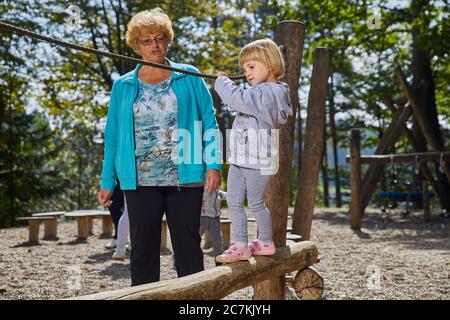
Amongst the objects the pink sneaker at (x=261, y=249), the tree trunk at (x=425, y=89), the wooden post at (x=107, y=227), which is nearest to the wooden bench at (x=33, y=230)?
the wooden post at (x=107, y=227)

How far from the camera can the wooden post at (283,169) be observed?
3.59 metres

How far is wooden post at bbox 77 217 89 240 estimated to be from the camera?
32.3 feet

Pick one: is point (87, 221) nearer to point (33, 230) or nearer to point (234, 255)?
point (33, 230)

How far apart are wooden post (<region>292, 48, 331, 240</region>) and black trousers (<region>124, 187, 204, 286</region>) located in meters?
2.27

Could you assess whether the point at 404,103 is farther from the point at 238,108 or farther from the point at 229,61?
the point at 238,108

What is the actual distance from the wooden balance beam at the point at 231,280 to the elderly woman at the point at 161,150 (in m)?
0.28

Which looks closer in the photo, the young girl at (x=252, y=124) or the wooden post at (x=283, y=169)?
the young girl at (x=252, y=124)

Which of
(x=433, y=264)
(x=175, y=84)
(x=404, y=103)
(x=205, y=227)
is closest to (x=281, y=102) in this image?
(x=175, y=84)

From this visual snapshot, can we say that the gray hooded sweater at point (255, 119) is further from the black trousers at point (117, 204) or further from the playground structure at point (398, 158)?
the playground structure at point (398, 158)

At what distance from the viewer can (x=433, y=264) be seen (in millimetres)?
7070

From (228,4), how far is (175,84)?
15133mm

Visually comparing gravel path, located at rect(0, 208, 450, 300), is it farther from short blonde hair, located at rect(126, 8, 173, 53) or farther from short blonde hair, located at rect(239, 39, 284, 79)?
short blonde hair, located at rect(126, 8, 173, 53)

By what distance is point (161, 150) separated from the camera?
296 cm

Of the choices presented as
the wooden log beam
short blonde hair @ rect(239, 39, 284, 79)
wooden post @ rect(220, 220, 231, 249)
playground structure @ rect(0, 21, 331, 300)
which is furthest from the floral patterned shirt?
the wooden log beam
